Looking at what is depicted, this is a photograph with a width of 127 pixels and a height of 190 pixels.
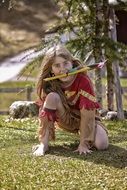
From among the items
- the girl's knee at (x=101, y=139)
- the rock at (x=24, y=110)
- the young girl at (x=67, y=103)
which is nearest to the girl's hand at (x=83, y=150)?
the young girl at (x=67, y=103)

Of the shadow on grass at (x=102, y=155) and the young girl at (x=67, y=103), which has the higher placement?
the young girl at (x=67, y=103)

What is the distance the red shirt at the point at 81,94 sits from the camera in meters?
5.18

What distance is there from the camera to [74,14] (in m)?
8.77

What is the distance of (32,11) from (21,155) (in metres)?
30.6

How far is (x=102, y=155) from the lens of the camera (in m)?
5.05

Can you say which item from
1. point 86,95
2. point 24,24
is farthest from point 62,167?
point 24,24

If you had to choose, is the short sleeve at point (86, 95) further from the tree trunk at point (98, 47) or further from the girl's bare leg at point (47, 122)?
the tree trunk at point (98, 47)

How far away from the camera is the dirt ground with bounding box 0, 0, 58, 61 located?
3023 cm

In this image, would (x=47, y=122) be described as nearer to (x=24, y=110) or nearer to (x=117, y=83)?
(x=117, y=83)

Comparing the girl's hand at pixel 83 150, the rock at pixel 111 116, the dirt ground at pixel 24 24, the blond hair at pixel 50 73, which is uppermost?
the dirt ground at pixel 24 24

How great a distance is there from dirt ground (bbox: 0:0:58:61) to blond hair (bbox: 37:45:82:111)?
23349 mm

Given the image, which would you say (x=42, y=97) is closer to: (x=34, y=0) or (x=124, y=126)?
(x=124, y=126)

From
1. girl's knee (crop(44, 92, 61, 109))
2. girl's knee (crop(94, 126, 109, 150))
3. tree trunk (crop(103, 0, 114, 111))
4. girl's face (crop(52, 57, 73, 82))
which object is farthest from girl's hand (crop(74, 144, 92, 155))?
tree trunk (crop(103, 0, 114, 111))

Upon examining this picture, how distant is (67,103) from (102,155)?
0.64m
